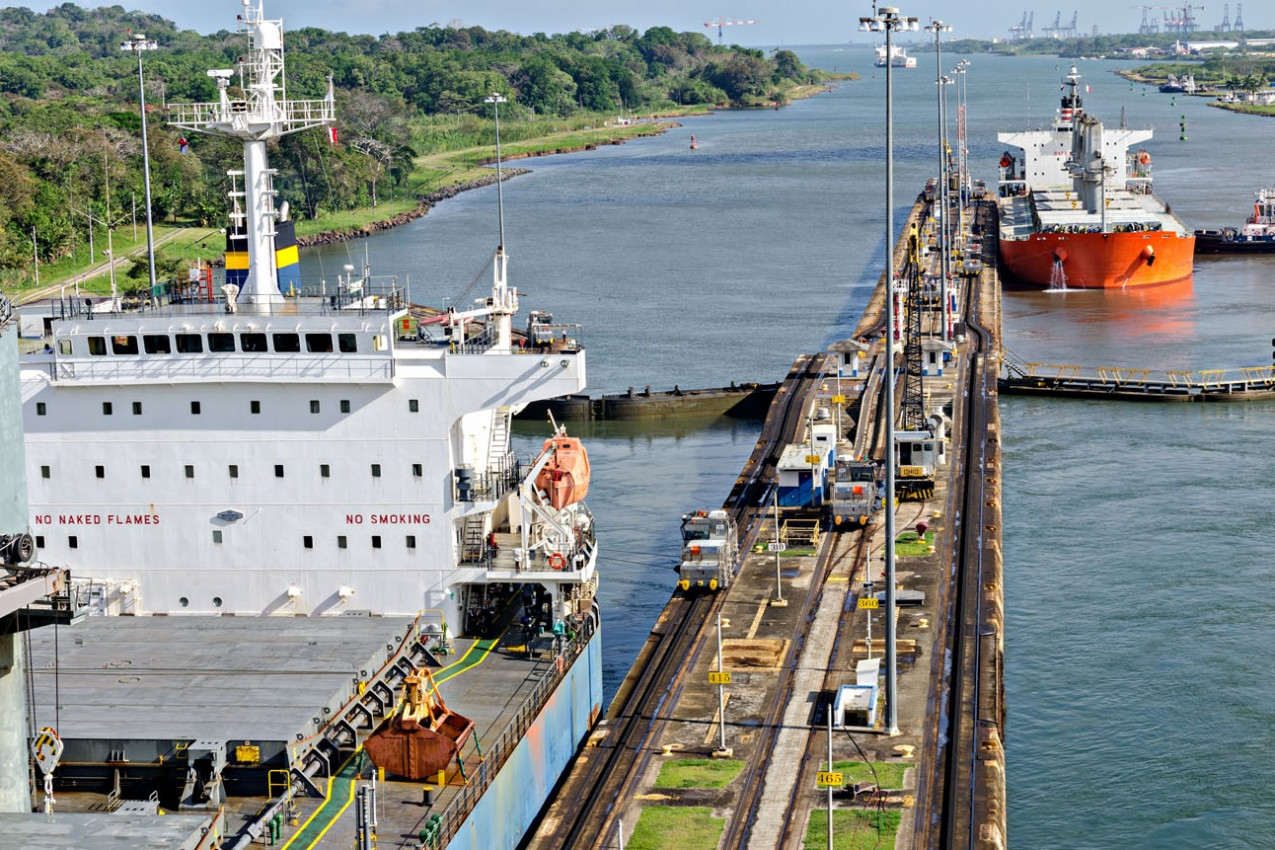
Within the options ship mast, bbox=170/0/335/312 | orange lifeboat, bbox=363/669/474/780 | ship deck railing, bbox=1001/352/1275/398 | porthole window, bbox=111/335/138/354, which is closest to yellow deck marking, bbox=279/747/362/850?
orange lifeboat, bbox=363/669/474/780

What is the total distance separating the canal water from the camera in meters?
38.0

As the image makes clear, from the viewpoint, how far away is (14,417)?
19797 mm

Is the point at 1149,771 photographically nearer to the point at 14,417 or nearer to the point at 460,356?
the point at 460,356

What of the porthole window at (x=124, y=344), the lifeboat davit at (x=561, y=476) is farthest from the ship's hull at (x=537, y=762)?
the porthole window at (x=124, y=344)

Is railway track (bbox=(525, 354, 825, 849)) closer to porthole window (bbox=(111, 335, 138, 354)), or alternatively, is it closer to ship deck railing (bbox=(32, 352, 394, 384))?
ship deck railing (bbox=(32, 352, 394, 384))

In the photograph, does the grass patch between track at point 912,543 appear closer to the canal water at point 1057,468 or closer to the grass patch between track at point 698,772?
the canal water at point 1057,468

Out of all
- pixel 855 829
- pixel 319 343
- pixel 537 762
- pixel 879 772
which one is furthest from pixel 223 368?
pixel 855 829

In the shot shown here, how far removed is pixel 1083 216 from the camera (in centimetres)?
11869

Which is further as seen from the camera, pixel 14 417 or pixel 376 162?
pixel 376 162

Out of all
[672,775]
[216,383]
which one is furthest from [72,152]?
[672,775]

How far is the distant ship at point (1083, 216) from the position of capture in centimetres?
10850

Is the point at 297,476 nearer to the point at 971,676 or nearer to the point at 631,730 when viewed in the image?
the point at 631,730

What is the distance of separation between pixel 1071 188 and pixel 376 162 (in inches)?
2330

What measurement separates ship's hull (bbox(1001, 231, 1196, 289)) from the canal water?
1.55 meters
